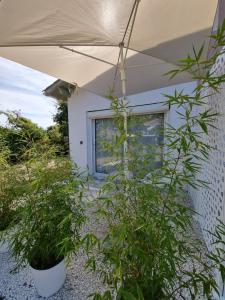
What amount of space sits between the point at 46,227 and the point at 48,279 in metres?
0.51

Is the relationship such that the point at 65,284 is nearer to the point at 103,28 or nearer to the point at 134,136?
the point at 134,136

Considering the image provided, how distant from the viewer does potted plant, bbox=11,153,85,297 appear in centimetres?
167

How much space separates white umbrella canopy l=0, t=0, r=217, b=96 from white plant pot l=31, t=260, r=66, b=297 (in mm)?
2199

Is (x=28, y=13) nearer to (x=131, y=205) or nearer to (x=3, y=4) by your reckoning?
(x=3, y=4)

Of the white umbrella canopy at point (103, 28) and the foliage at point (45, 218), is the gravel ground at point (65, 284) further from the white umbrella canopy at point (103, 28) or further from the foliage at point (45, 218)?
the white umbrella canopy at point (103, 28)

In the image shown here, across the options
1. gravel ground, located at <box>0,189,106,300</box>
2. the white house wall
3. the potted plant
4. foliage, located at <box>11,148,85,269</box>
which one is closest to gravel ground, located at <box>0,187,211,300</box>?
gravel ground, located at <box>0,189,106,300</box>

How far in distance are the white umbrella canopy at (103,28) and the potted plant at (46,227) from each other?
1.26 metres

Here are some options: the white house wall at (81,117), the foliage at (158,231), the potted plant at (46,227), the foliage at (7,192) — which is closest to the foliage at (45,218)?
the potted plant at (46,227)

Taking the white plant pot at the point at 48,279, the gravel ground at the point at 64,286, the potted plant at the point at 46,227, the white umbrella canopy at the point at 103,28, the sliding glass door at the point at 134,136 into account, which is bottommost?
the gravel ground at the point at 64,286

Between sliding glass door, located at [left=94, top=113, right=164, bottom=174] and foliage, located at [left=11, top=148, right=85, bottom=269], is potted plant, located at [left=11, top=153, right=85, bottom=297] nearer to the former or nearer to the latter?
foliage, located at [left=11, top=148, right=85, bottom=269]

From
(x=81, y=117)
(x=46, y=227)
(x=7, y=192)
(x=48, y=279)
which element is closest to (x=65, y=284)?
(x=48, y=279)

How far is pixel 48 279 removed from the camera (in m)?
1.74

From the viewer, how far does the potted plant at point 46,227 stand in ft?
5.49

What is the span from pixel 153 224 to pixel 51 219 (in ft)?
3.32
